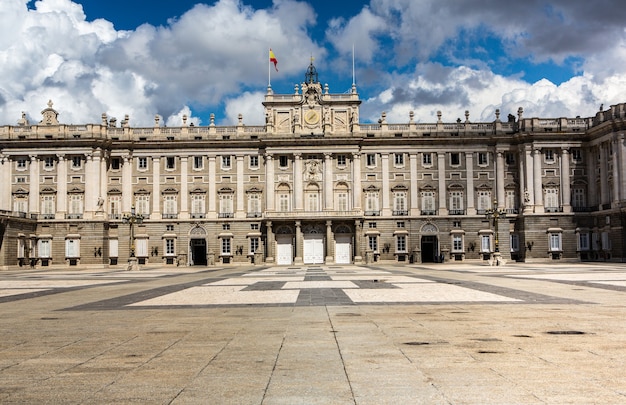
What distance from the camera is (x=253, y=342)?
11.0m

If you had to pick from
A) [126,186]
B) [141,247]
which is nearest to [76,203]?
[126,186]

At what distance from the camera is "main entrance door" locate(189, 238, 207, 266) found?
70688 mm

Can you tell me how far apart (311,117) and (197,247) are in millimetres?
20295

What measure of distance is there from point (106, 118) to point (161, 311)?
60.8m

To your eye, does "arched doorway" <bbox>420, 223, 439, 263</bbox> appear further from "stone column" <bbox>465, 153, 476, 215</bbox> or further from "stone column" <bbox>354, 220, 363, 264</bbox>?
"stone column" <bbox>354, 220, 363, 264</bbox>

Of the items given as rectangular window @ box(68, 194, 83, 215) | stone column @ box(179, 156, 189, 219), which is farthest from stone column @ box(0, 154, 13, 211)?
stone column @ box(179, 156, 189, 219)

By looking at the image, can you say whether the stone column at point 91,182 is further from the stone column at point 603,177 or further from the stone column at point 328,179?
the stone column at point 603,177

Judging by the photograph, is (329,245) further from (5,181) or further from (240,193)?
(5,181)

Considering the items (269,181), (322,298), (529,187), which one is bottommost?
(322,298)

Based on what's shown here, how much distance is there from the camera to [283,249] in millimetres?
69250

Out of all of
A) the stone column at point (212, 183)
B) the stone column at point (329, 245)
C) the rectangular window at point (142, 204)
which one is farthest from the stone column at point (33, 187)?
the stone column at point (329, 245)

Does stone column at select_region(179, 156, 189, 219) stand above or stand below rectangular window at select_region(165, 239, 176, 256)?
above

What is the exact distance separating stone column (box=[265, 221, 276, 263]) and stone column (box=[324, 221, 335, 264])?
600cm

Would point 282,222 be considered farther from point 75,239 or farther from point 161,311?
Result: point 161,311
